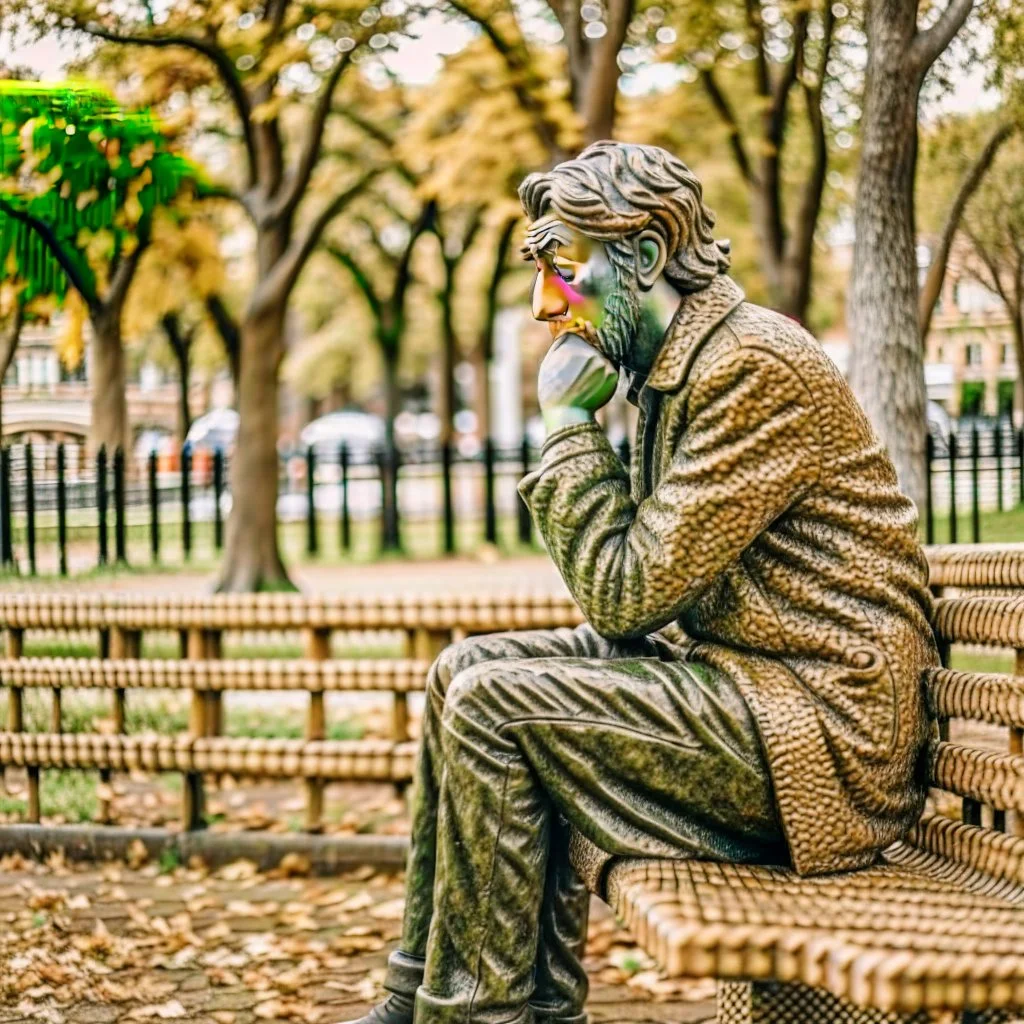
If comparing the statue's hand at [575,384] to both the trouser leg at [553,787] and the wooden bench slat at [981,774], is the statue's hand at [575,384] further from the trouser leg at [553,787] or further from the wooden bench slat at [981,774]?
the wooden bench slat at [981,774]

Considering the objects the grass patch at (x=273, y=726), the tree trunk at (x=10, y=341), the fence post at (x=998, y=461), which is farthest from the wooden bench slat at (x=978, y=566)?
the tree trunk at (x=10, y=341)

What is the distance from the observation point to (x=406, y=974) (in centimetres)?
291

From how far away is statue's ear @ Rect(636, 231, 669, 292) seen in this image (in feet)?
8.82

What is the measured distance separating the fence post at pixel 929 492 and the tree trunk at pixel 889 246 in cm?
8

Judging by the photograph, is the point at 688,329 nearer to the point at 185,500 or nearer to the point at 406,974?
the point at 406,974

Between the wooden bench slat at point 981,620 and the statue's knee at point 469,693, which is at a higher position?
the wooden bench slat at point 981,620

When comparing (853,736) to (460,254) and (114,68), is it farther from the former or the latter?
(460,254)

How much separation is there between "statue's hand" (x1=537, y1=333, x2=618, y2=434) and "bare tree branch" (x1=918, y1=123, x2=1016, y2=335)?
12.2 feet

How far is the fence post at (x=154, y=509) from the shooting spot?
780 centimetres

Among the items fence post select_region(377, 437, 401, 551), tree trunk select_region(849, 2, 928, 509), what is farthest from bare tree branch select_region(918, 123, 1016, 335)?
fence post select_region(377, 437, 401, 551)

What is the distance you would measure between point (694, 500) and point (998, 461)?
2.96 metres

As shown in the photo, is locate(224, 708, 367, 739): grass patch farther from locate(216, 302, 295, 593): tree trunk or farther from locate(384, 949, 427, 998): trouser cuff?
locate(384, 949, 427, 998): trouser cuff

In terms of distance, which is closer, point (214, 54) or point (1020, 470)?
point (1020, 470)

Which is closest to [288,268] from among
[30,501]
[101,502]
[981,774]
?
[101,502]
